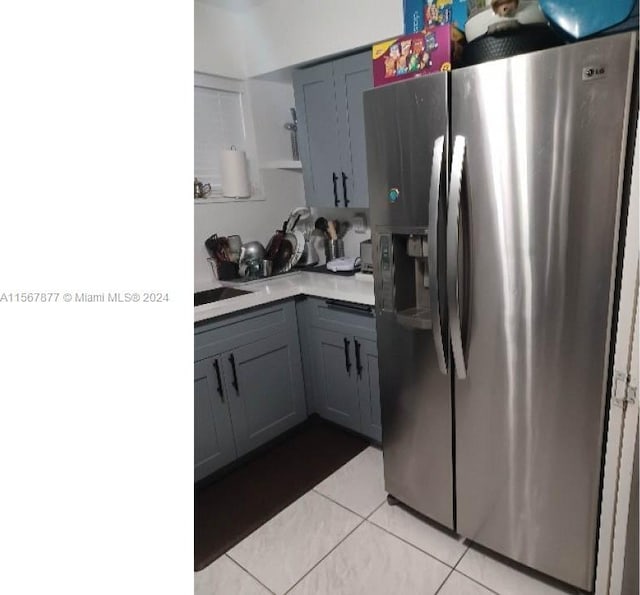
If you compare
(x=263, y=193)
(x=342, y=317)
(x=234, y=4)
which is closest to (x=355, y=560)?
(x=342, y=317)

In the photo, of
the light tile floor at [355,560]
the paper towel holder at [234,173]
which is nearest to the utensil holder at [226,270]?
the paper towel holder at [234,173]

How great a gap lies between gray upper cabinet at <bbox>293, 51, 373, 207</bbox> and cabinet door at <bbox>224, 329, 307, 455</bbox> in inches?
31.5

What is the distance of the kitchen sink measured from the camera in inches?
90.2

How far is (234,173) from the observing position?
2.48 m

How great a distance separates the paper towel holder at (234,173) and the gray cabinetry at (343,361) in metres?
0.81

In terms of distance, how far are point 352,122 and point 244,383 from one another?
1.37 meters

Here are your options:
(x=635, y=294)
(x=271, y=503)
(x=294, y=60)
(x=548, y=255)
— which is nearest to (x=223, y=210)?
(x=294, y=60)

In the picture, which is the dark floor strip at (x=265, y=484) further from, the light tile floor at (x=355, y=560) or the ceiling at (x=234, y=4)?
the ceiling at (x=234, y=4)

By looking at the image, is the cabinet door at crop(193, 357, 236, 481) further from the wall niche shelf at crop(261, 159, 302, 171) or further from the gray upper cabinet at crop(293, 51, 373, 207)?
the wall niche shelf at crop(261, 159, 302, 171)

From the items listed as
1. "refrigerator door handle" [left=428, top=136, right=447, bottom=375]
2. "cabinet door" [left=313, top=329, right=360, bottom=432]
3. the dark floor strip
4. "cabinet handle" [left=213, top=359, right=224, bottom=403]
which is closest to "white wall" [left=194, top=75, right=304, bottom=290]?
"cabinet handle" [left=213, top=359, right=224, bottom=403]
